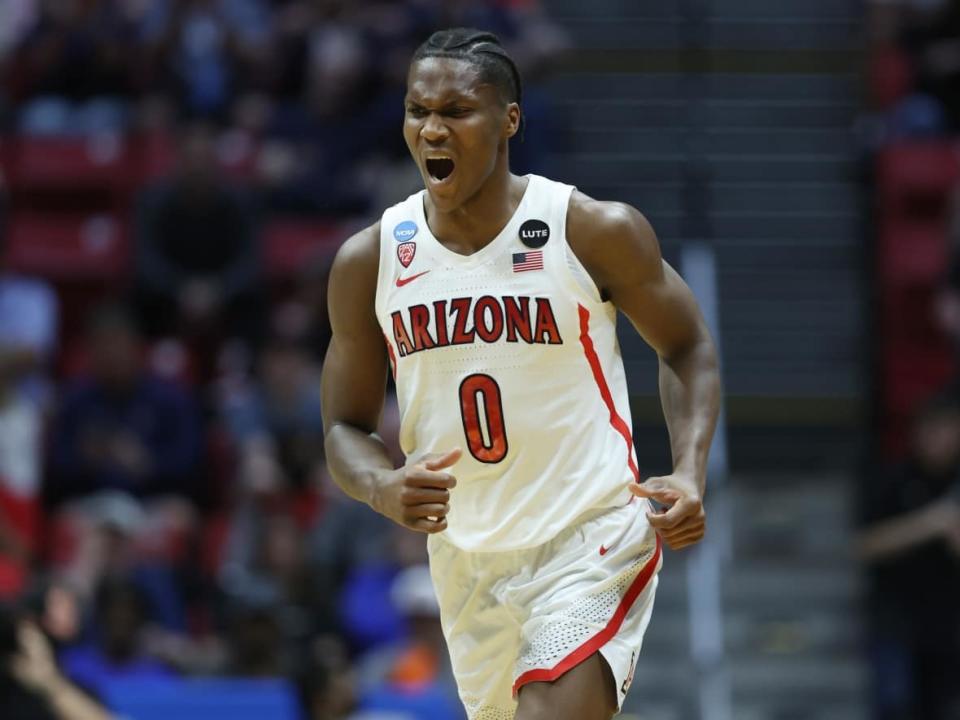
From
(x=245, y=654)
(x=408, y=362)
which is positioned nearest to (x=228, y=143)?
(x=245, y=654)

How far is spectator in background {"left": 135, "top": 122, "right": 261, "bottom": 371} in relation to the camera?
39.8ft

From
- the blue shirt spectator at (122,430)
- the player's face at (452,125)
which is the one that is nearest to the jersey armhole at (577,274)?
the player's face at (452,125)

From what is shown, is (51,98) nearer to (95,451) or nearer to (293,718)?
(95,451)

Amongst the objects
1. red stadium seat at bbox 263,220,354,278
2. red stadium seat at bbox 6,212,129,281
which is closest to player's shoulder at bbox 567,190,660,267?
red stadium seat at bbox 263,220,354,278

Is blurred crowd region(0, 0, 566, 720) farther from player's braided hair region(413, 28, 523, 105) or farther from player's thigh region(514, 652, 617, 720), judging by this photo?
player's braided hair region(413, 28, 523, 105)

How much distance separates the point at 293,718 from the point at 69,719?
1291mm

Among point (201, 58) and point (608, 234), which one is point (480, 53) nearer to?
point (608, 234)

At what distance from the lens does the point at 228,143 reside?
13.3 metres

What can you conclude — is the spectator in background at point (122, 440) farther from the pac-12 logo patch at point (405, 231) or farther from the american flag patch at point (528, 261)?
the american flag patch at point (528, 261)

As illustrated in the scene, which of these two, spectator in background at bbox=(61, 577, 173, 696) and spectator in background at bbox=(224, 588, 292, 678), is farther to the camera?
spectator in background at bbox=(61, 577, 173, 696)

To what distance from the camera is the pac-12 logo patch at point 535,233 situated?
513cm

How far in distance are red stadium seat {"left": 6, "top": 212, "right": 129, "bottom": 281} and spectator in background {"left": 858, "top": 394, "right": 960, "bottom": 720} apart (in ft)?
18.1

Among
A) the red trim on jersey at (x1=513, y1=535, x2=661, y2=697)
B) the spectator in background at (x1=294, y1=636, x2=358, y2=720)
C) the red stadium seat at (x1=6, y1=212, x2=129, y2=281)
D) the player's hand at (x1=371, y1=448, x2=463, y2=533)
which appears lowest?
the spectator in background at (x1=294, y1=636, x2=358, y2=720)

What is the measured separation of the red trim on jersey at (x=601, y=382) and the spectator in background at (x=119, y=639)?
494 cm
